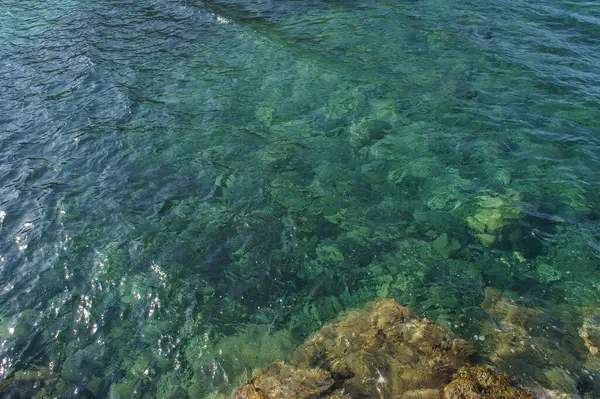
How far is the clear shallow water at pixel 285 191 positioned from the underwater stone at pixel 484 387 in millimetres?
863

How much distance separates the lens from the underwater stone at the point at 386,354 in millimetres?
6883

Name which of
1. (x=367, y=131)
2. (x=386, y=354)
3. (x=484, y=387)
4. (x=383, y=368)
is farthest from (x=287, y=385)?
(x=367, y=131)

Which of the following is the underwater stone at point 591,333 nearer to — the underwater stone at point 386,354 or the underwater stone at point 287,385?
the underwater stone at point 386,354

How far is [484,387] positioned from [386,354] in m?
1.58

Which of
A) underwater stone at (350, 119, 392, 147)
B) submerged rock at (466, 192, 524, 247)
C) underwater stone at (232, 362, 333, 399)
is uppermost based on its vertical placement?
underwater stone at (350, 119, 392, 147)

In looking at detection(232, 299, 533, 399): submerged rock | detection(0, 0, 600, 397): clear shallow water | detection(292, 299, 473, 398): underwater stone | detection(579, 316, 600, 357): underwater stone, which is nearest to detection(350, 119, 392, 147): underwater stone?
detection(0, 0, 600, 397): clear shallow water

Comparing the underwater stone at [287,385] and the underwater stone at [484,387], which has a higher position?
the underwater stone at [484,387]

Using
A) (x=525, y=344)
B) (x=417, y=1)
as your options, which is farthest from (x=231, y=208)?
(x=417, y=1)

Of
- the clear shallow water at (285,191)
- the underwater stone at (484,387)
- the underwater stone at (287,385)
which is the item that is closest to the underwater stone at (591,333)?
the clear shallow water at (285,191)

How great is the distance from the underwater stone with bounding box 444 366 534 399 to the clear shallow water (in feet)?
2.83

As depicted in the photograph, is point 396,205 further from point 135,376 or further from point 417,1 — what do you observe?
point 417,1

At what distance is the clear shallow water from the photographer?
8.34 metres

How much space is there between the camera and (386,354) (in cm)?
737

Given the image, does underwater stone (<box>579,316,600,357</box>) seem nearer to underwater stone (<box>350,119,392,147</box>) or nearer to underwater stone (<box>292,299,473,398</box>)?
underwater stone (<box>292,299,473,398</box>)
